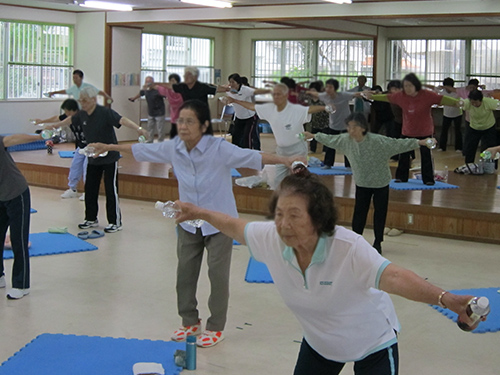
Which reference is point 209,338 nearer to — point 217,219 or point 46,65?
point 217,219

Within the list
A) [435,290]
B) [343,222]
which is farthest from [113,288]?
[435,290]

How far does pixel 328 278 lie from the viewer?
1.88 meters

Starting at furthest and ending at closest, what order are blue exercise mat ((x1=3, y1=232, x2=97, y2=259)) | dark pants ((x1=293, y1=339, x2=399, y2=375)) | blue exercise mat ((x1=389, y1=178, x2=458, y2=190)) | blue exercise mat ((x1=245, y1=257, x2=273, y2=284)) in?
blue exercise mat ((x1=389, y1=178, x2=458, y2=190)), blue exercise mat ((x1=3, y1=232, x2=97, y2=259)), blue exercise mat ((x1=245, y1=257, x2=273, y2=284)), dark pants ((x1=293, y1=339, x2=399, y2=375))

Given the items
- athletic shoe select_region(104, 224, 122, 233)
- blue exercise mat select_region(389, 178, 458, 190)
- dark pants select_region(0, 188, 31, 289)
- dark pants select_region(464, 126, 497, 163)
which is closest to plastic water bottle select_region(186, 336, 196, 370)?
dark pants select_region(0, 188, 31, 289)

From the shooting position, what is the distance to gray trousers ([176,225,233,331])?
11.5 feet

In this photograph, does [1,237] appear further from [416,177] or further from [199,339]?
[416,177]

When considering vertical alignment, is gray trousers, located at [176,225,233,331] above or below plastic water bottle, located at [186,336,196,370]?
above

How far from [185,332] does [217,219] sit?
1639 millimetres

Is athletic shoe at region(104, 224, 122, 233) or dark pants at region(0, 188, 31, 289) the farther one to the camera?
athletic shoe at region(104, 224, 122, 233)

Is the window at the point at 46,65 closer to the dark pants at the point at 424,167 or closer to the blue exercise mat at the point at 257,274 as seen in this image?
the blue exercise mat at the point at 257,274

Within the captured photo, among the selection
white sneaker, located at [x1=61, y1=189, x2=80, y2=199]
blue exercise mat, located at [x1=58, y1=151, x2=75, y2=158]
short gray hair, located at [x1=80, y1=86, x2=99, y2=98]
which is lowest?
white sneaker, located at [x1=61, y1=189, x2=80, y2=199]

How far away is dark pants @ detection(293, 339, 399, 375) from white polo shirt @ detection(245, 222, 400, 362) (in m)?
0.02

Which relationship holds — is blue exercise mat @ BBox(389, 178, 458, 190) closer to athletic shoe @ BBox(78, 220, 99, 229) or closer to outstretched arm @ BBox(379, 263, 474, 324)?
athletic shoe @ BBox(78, 220, 99, 229)

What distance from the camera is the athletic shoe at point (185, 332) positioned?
3635 millimetres
